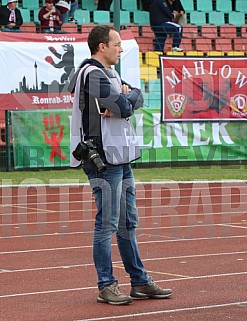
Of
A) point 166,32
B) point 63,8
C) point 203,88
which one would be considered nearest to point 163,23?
point 166,32

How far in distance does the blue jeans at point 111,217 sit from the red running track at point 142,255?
330 mm

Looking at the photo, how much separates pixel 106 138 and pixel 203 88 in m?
18.7

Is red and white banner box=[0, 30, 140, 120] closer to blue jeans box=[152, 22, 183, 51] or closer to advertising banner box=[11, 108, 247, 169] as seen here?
advertising banner box=[11, 108, 247, 169]

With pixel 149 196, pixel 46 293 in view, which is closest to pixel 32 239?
pixel 46 293

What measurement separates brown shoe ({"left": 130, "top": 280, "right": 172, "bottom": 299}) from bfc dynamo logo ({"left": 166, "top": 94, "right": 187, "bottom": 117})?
58.3ft

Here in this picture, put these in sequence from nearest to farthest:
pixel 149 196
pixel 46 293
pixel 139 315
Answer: pixel 139 315 → pixel 46 293 → pixel 149 196

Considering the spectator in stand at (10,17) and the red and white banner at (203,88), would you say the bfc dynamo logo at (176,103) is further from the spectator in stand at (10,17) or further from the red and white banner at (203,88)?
the spectator in stand at (10,17)

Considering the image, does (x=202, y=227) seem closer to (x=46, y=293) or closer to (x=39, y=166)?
(x=46, y=293)

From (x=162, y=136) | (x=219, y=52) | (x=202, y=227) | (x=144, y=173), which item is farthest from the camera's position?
(x=219, y=52)

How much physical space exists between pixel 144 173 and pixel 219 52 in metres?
6.59

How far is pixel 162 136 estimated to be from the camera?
25281 mm

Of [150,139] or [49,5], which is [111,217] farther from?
[49,5]

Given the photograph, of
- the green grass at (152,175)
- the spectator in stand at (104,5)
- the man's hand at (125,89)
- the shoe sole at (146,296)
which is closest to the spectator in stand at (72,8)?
the spectator in stand at (104,5)

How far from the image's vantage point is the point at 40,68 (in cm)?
2453
